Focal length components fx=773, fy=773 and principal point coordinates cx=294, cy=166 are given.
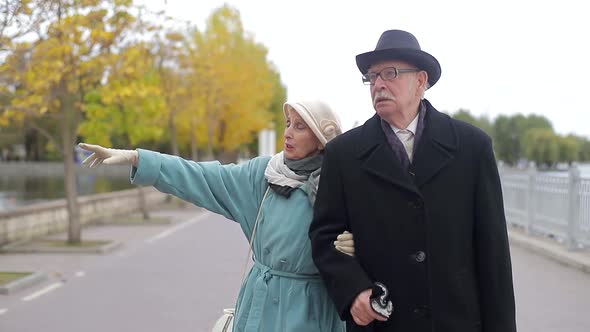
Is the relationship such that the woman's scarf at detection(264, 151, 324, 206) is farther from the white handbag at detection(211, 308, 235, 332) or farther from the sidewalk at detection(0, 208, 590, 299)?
the sidewalk at detection(0, 208, 590, 299)

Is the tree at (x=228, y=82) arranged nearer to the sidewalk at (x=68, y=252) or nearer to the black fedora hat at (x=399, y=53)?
the sidewalk at (x=68, y=252)

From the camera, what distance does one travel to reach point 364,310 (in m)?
2.70

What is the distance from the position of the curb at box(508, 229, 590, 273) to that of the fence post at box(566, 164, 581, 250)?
187 millimetres

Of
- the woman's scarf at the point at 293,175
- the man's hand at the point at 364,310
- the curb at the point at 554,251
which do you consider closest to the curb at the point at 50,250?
the curb at the point at 554,251

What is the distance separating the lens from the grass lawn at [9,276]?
10.1 m

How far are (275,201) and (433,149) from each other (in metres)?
0.78

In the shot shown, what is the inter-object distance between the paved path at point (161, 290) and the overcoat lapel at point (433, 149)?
202 inches

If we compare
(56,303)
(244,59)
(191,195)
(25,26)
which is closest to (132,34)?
(25,26)

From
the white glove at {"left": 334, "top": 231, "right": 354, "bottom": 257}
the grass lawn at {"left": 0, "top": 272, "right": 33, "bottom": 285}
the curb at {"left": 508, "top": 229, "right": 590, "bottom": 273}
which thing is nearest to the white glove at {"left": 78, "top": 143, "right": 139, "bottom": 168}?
the white glove at {"left": 334, "top": 231, "right": 354, "bottom": 257}

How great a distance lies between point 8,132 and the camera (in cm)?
7281

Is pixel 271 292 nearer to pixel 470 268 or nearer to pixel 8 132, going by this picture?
pixel 470 268

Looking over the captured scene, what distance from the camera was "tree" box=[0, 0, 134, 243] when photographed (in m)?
11.9

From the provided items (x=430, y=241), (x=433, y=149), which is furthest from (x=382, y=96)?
(x=430, y=241)

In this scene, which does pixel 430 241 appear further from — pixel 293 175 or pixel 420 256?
pixel 293 175
